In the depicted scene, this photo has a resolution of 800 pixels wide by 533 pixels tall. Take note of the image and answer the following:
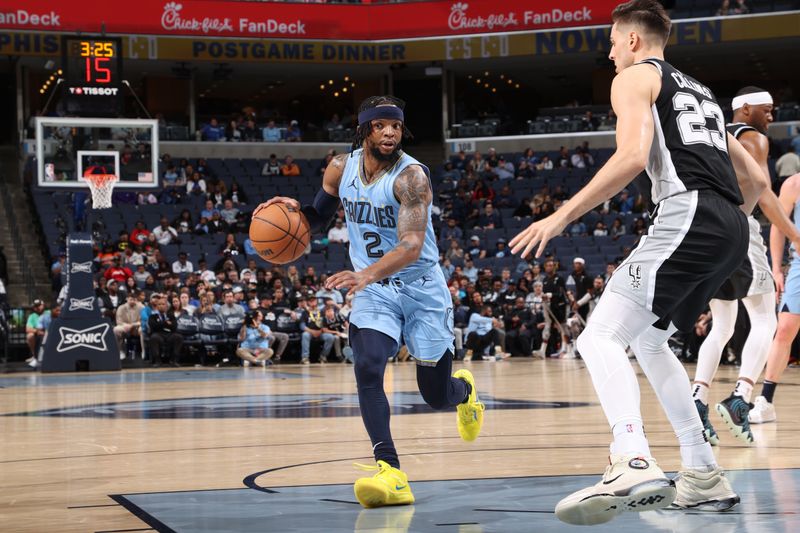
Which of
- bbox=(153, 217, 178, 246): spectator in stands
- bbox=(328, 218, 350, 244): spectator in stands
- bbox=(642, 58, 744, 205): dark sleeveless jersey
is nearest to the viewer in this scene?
bbox=(642, 58, 744, 205): dark sleeveless jersey

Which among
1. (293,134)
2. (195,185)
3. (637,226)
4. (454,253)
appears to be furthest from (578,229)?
(293,134)

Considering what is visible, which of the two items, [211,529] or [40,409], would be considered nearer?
[211,529]

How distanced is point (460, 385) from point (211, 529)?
2166 millimetres

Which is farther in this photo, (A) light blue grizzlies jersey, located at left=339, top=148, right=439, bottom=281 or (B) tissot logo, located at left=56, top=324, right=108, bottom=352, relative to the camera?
(B) tissot logo, located at left=56, top=324, right=108, bottom=352

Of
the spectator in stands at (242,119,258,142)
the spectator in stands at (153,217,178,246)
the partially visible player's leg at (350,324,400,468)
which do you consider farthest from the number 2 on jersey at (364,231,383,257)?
the spectator in stands at (242,119,258,142)

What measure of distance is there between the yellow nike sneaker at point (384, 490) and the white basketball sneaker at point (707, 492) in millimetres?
1150

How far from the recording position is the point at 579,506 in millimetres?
3941

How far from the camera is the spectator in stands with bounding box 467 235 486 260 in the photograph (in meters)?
23.6

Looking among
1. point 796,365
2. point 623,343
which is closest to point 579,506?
point 623,343

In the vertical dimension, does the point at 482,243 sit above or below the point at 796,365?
above

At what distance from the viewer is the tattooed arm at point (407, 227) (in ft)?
16.7

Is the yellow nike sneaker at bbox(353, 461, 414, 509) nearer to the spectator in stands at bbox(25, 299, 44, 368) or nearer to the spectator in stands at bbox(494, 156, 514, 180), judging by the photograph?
the spectator in stands at bbox(25, 299, 44, 368)

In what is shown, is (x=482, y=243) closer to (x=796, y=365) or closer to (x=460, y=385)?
(x=796, y=365)

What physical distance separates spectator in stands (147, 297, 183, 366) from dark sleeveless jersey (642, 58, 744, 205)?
50.2 ft
